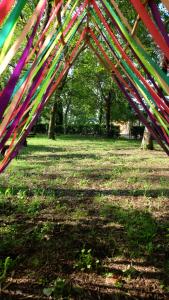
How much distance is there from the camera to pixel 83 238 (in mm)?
4297

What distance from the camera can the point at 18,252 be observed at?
3.84m

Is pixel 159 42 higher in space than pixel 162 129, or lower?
higher

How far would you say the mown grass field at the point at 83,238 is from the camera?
3.22m

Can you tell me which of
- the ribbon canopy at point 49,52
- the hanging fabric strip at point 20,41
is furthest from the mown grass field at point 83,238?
the hanging fabric strip at point 20,41

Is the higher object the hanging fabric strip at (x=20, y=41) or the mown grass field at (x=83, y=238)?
the hanging fabric strip at (x=20, y=41)

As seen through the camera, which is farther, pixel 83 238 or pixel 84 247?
pixel 83 238

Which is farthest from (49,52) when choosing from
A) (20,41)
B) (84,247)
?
(84,247)

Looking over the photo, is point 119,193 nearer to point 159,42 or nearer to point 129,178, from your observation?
point 129,178


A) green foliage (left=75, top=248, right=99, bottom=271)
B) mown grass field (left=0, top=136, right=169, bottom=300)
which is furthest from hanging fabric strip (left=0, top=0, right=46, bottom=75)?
green foliage (left=75, top=248, right=99, bottom=271)

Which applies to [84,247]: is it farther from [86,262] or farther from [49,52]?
[49,52]

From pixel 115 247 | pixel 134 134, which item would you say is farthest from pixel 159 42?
pixel 134 134

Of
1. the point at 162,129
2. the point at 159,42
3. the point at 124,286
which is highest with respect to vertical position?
the point at 159,42

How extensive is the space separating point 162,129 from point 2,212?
2618 millimetres

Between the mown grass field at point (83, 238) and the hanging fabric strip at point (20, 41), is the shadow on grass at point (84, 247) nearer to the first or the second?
the mown grass field at point (83, 238)
